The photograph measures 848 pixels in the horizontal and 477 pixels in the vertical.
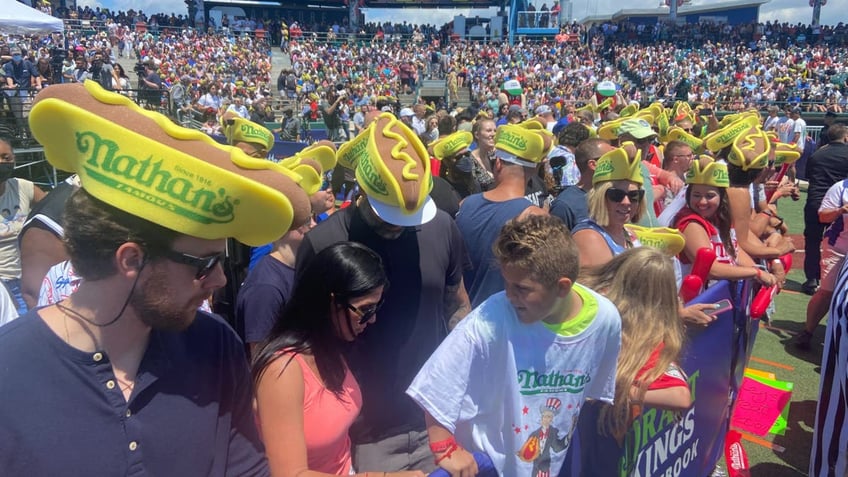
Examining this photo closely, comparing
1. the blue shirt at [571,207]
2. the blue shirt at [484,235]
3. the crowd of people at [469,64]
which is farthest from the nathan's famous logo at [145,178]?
the crowd of people at [469,64]

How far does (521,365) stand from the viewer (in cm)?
206

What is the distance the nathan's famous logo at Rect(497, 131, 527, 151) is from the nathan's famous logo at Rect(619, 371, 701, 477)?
165 centimetres

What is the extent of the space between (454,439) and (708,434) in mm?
1764

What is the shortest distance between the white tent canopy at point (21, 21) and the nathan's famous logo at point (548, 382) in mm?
10190

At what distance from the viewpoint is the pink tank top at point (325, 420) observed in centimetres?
197

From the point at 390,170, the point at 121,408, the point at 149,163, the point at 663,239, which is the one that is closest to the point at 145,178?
the point at 149,163

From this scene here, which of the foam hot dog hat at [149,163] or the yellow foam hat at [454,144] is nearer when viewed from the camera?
the foam hot dog hat at [149,163]

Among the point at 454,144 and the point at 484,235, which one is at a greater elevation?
the point at 454,144

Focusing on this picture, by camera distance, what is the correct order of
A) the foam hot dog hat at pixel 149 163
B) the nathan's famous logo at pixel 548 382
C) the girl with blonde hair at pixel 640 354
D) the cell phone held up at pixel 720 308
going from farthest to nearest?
the cell phone held up at pixel 720 308, the girl with blonde hair at pixel 640 354, the nathan's famous logo at pixel 548 382, the foam hot dog hat at pixel 149 163

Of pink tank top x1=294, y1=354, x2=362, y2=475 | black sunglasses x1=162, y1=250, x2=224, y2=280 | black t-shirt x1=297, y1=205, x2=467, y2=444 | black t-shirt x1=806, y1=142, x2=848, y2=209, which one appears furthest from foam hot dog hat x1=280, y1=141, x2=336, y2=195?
black t-shirt x1=806, y1=142, x2=848, y2=209

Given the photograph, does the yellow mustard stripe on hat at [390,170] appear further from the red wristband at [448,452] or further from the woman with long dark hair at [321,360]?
the red wristband at [448,452]

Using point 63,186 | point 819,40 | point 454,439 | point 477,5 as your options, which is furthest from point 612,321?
point 477,5

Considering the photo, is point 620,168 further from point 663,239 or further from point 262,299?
point 262,299

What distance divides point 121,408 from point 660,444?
90.0 inches
